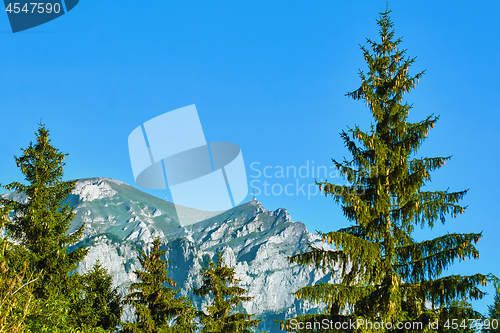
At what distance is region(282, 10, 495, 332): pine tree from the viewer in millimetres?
10242

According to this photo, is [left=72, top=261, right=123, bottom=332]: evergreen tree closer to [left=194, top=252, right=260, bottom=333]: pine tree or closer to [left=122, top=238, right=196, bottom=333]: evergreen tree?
[left=122, top=238, right=196, bottom=333]: evergreen tree

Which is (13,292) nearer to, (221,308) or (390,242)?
(390,242)

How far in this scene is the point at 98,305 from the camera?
Result: 76.4 feet

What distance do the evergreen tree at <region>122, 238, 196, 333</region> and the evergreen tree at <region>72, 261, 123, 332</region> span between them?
1.77 m

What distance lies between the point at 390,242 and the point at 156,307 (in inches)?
599

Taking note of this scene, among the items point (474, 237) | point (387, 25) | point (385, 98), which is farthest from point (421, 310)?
point (387, 25)

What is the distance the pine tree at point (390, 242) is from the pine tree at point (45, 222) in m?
12.6

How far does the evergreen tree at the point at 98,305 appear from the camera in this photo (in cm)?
2142

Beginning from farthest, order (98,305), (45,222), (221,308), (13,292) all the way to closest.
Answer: (98,305)
(221,308)
(45,222)
(13,292)

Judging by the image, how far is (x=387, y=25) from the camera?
13.9 metres

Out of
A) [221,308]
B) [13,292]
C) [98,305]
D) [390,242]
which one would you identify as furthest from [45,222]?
[390,242]

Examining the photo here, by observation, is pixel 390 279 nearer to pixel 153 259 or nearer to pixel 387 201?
pixel 387 201

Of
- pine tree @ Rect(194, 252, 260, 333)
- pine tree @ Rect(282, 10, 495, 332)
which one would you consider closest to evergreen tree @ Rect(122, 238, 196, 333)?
pine tree @ Rect(194, 252, 260, 333)

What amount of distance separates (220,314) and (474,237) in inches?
648
